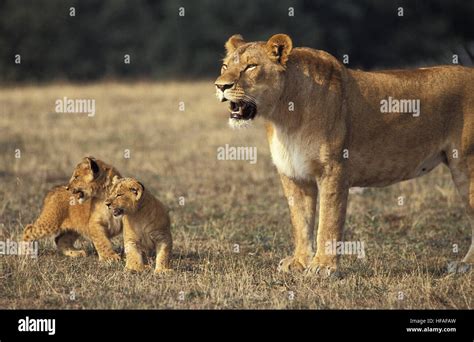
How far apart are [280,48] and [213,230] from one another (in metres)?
2.62

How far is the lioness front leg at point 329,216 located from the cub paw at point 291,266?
0.94 ft

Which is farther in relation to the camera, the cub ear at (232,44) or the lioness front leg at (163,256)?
the lioness front leg at (163,256)

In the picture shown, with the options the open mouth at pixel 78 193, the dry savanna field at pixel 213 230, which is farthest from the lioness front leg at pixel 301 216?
Result: the open mouth at pixel 78 193

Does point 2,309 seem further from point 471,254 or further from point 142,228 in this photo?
point 471,254

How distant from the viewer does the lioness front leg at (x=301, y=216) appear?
23.9ft

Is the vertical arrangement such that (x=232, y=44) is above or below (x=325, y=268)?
above

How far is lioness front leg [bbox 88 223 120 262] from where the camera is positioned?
7598mm

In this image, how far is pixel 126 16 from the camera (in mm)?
33000

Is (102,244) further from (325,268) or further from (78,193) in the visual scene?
(325,268)

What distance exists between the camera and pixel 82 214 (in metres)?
7.80

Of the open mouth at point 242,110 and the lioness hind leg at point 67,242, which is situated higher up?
the open mouth at point 242,110

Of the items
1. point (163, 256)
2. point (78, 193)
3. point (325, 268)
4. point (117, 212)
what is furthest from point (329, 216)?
point (78, 193)

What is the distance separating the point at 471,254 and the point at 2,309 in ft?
11.7

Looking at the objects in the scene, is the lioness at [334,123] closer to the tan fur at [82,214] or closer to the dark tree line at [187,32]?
the tan fur at [82,214]
